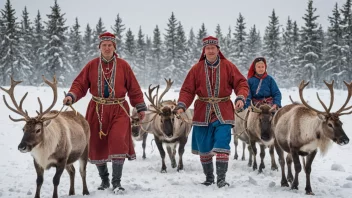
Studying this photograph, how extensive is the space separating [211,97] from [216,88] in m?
0.17

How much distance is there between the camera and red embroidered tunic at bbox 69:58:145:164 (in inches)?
214

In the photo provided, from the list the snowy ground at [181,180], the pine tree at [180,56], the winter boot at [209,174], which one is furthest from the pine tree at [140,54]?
the winter boot at [209,174]

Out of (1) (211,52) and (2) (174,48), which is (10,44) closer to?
(2) (174,48)

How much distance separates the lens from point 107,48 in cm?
564

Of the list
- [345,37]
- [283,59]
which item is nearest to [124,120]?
[345,37]

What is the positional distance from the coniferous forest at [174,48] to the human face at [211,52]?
31.7 metres

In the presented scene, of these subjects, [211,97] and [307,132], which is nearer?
[307,132]

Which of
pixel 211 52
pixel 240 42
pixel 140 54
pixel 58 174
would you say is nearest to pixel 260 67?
pixel 211 52

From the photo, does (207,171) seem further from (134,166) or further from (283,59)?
(283,59)

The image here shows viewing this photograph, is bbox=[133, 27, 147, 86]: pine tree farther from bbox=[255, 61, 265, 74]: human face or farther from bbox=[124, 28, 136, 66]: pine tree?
bbox=[255, 61, 265, 74]: human face

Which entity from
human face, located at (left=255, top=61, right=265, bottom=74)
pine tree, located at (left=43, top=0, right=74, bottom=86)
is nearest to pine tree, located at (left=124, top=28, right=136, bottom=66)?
pine tree, located at (left=43, top=0, right=74, bottom=86)

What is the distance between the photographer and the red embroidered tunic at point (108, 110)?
544cm

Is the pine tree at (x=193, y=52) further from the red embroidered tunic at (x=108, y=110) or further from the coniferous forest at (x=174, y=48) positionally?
the red embroidered tunic at (x=108, y=110)

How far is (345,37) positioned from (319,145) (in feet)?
143
